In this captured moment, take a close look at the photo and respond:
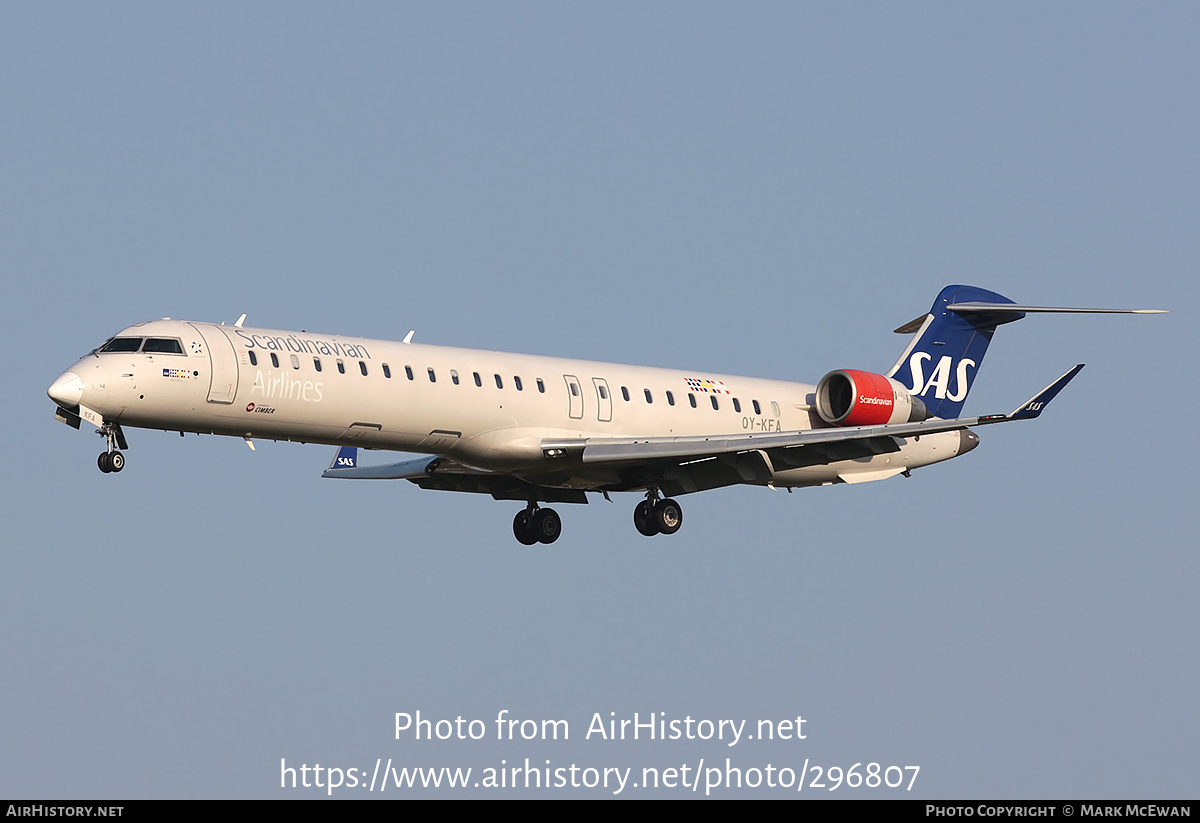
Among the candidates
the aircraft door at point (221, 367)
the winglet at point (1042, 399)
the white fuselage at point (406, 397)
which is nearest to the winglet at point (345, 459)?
the white fuselage at point (406, 397)

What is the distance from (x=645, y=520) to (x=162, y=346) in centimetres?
1043

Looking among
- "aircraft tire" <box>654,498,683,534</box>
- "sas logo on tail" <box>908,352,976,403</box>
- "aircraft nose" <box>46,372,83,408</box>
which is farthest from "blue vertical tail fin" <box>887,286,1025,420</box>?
"aircraft nose" <box>46,372,83,408</box>

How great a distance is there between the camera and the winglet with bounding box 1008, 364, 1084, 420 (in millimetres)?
31031

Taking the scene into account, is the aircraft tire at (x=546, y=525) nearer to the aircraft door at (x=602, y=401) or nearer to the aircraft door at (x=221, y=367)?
the aircraft door at (x=602, y=401)

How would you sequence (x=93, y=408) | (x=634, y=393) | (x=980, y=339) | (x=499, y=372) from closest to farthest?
(x=93, y=408) < (x=499, y=372) < (x=634, y=393) < (x=980, y=339)

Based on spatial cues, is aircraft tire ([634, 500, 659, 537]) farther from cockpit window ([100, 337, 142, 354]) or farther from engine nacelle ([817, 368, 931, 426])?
cockpit window ([100, 337, 142, 354])

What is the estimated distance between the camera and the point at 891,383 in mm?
37438

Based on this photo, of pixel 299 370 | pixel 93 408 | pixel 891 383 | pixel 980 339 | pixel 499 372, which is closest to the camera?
pixel 93 408

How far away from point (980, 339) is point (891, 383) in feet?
11.9

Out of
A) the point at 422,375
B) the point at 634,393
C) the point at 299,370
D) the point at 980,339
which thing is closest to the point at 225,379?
the point at 299,370

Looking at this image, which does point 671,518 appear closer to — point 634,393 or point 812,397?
point 634,393

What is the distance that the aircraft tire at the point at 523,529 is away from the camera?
36594 millimetres

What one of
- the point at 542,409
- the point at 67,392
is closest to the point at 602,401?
the point at 542,409

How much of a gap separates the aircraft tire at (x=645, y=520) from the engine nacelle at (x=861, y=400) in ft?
15.1
